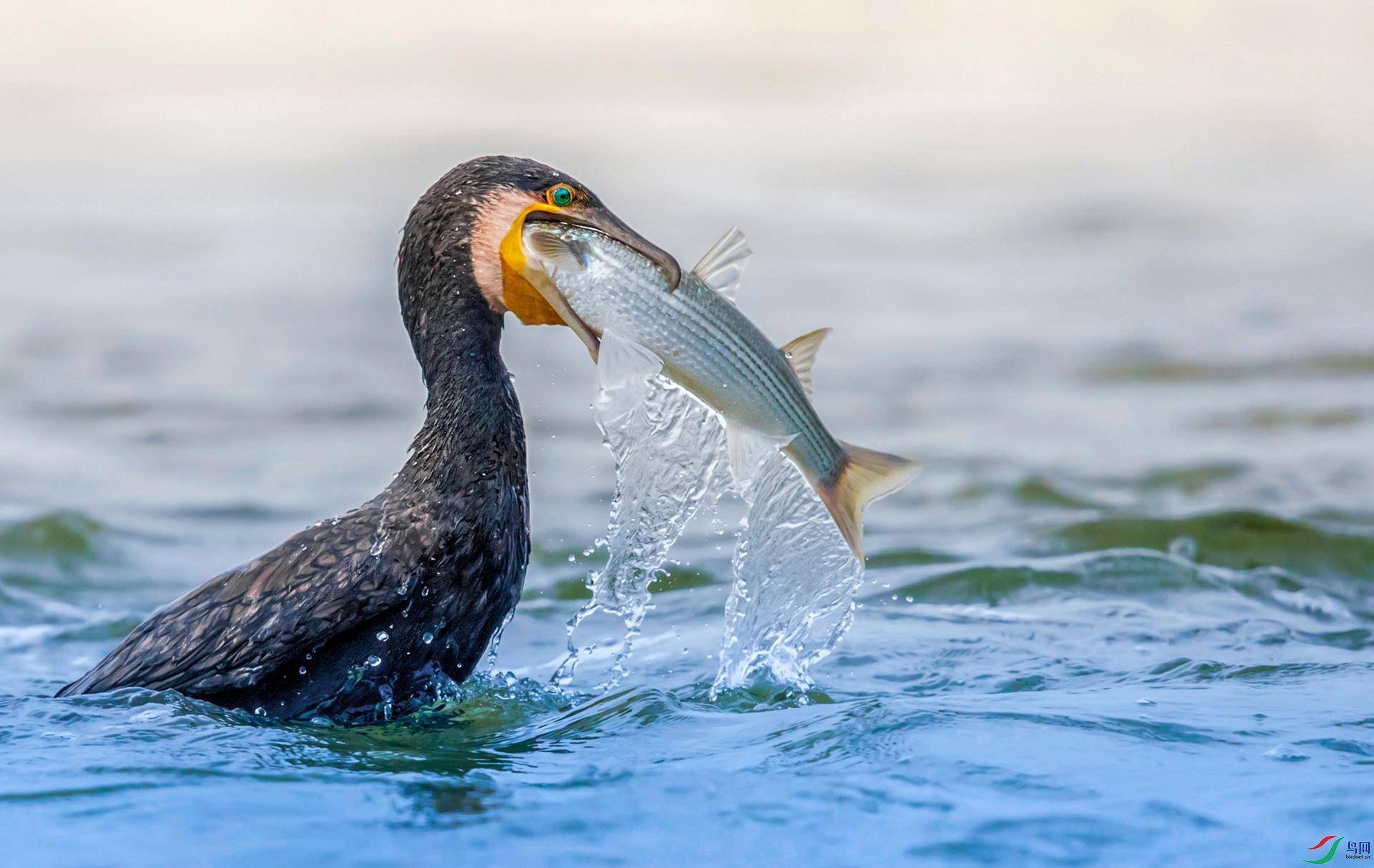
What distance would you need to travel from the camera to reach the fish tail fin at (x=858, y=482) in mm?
4090

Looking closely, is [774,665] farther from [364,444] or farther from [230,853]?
[364,444]

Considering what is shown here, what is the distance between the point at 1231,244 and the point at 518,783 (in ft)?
36.1

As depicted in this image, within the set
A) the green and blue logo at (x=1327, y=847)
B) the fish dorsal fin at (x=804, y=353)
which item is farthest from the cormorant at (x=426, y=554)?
the green and blue logo at (x=1327, y=847)

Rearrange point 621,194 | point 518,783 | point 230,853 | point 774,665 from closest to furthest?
1. point 230,853
2. point 518,783
3. point 774,665
4. point 621,194

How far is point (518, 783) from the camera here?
13.3 feet

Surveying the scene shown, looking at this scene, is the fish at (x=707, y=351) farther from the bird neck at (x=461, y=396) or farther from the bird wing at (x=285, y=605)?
the bird wing at (x=285, y=605)

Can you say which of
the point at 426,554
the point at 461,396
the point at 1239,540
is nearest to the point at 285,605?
the point at 426,554

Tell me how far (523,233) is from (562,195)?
0.51 ft

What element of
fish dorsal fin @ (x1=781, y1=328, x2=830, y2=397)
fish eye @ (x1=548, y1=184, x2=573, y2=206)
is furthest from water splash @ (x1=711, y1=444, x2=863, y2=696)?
fish eye @ (x1=548, y1=184, x2=573, y2=206)

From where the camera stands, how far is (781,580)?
5.02 meters

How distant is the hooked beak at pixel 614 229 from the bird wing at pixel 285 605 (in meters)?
0.92

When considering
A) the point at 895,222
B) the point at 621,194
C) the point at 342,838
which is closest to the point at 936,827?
the point at 342,838

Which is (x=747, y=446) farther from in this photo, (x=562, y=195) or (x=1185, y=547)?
(x=1185, y=547)

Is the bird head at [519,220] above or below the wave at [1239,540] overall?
above
